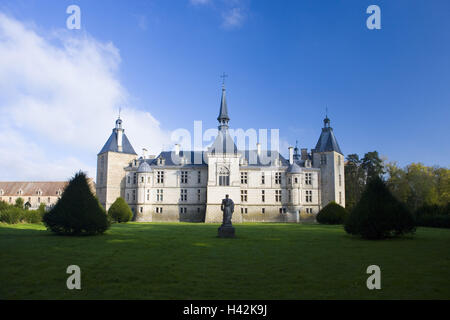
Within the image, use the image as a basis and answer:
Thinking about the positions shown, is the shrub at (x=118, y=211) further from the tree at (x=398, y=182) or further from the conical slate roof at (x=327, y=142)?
the tree at (x=398, y=182)

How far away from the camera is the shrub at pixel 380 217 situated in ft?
54.0

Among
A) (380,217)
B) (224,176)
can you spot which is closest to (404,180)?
(224,176)

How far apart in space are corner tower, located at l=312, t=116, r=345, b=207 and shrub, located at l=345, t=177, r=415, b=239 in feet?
90.6

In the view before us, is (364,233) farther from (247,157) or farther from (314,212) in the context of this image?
(247,157)

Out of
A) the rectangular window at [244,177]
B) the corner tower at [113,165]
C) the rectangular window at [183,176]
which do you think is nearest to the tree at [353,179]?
the rectangular window at [244,177]

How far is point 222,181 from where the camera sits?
4419 cm

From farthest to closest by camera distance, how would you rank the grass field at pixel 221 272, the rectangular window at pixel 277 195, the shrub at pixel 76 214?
the rectangular window at pixel 277 195, the shrub at pixel 76 214, the grass field at pixel 221 272

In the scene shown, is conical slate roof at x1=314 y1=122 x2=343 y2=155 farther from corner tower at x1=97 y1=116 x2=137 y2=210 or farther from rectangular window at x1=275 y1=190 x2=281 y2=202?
corner tower at x1=97 y1=116 x2=137 y2=210

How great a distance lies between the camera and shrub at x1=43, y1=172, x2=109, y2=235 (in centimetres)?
1786

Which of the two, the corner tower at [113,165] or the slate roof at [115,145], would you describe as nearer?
the corner tower at [113,165]

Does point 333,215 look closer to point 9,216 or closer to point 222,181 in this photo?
point 222,181

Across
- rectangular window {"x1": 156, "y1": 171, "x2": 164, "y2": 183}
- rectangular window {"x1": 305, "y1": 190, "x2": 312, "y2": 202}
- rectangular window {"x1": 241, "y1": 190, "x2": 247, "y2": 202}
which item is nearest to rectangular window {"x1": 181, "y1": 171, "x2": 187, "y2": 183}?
rectangular window {"x1": 156, "y1": 171, "x2": 164, "y2": 183}

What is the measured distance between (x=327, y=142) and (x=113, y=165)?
29665 millimetres

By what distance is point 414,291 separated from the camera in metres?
6.77
